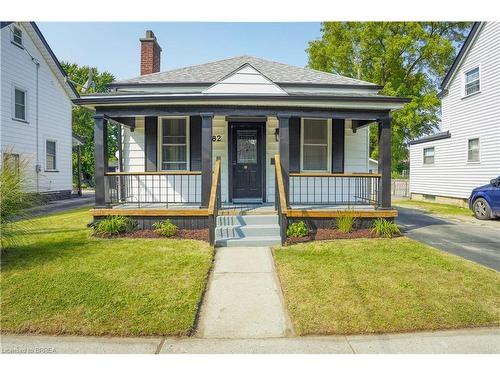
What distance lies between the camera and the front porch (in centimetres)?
714

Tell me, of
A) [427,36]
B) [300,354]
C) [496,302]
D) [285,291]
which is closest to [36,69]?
[285,291]

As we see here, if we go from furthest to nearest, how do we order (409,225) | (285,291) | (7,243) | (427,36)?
(427,36) < (409,225) < (7,243) < (285,291)

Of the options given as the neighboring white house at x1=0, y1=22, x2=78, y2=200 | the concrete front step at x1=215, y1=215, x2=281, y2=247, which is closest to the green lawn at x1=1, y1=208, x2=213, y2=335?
the concrete front step at x1=215, y1=215, x2=281, y2=247

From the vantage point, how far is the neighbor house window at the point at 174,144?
906 centimetres

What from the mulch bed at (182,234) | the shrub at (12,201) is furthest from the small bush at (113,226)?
the shrub at (12,201)

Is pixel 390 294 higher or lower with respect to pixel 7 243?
lower

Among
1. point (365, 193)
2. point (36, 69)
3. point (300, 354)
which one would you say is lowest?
point (300, 354)

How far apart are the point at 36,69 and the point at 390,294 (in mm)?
17518

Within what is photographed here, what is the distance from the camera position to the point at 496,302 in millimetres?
3969

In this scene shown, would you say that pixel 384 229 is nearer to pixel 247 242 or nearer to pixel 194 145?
pixel 247 242

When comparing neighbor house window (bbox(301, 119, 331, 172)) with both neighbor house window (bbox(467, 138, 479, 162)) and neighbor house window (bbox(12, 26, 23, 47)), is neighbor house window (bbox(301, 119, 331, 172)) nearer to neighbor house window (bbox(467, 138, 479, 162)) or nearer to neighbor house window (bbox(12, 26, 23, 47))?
neighbor house window (bbox(467, 138, 479, 162))

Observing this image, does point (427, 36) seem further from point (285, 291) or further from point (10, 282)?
point (10, 282)

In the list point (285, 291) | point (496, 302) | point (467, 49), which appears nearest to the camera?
point (496, 302)

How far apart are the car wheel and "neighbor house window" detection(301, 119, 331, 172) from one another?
19.3 ft
